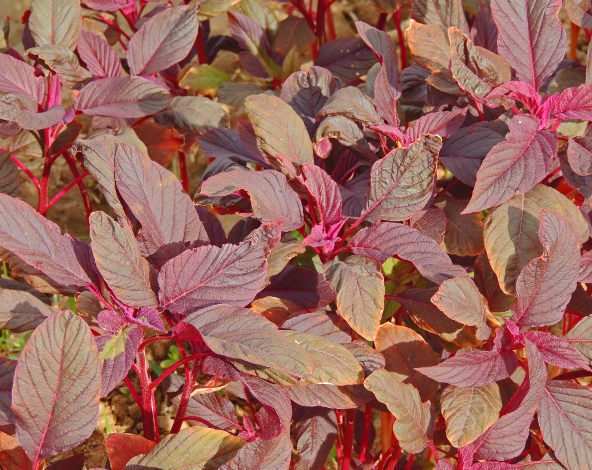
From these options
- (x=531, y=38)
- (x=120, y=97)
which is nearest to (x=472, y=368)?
(x=531, y=38)

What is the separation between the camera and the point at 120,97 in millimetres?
1304

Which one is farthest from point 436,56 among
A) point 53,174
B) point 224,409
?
point 53,174

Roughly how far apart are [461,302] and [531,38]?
45 centimetres

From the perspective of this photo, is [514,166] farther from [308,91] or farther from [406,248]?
[308,91]

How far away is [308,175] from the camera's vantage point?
102cm

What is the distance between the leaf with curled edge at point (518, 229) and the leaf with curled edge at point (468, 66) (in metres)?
0.17

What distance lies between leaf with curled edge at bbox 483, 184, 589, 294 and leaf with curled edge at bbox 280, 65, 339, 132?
339 millimetres

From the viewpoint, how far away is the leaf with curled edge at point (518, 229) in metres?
1.08

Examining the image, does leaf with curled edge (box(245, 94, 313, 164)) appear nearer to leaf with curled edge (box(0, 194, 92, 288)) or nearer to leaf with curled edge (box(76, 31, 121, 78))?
leaf with curled edge (box(0, 194, 92, 288))

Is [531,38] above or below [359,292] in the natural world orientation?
above

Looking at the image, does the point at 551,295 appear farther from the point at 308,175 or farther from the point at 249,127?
the point at 249,127

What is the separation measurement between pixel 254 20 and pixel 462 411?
1.08 metres

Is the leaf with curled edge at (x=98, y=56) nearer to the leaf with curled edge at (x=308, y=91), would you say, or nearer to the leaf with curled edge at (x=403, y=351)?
the leaf with curled edge at (x=308, y=91)

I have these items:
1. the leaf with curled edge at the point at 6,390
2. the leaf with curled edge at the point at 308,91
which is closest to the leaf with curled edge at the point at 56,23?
the leaf with curled edge at the point at 308,91
